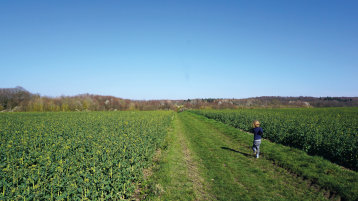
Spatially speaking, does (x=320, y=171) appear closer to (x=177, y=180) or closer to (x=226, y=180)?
(x=226, y=180)

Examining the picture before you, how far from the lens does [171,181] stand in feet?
25.4

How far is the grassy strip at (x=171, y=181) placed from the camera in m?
6.50

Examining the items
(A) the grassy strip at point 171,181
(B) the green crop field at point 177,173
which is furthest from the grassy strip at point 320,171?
(A) the grassy strip at point 171,181

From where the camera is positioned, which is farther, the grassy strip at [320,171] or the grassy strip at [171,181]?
the grassy strip at [320,171]

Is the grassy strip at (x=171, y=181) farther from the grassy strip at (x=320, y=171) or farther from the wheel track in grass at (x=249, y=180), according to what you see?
the grassy strip at (x=320, y=171)

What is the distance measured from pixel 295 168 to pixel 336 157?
3.57 metres

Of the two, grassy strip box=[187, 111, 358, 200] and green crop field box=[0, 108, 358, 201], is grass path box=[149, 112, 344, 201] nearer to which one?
green crop field box=[0, 108, 358, 201]

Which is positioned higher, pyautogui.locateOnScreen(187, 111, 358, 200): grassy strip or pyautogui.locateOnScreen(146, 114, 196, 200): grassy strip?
pyautogui.locateOnScreen(187, 111, 358, 200): grassy strip

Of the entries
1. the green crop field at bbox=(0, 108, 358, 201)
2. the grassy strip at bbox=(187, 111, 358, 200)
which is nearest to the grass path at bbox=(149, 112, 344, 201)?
the green crop field at bbox=(0, 108, 358, 201)

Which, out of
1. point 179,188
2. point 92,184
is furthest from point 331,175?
point 92,184

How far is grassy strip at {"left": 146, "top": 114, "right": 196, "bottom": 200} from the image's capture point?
6504 millimetres

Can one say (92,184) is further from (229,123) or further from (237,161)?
(229,123)

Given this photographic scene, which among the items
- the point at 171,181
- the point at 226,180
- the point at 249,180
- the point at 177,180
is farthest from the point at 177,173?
the point at 249,180

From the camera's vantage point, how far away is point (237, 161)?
34.7 feet
